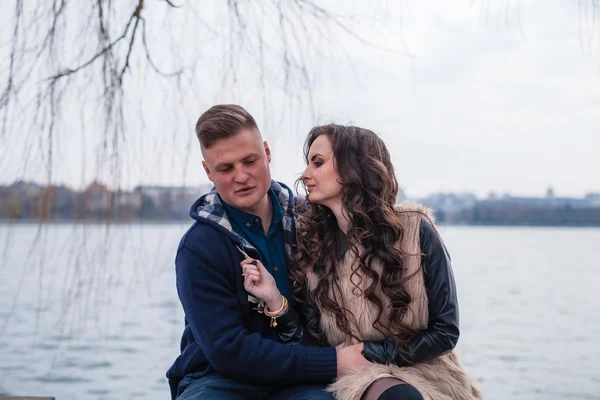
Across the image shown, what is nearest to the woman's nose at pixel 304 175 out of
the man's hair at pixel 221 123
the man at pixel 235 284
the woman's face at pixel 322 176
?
the woman's face at pixel 322 176

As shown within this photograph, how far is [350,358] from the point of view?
89.0 inches

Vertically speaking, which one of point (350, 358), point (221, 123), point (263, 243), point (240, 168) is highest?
point (221, 123)

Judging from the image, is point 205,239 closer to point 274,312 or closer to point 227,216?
point 227,216

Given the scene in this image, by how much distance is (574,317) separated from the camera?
17312 millimetres

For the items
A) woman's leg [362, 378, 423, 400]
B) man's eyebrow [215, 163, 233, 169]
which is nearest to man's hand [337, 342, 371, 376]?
woman's leg [362, 378, 423, 400]

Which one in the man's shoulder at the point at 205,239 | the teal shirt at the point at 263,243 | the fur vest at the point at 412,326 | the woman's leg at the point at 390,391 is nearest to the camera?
the woman's leg at the point at 390,391

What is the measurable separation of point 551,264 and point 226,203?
104 feet

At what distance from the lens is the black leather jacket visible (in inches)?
88.4

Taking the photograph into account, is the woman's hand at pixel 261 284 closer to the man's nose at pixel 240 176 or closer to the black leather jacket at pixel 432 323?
the black leather jacket at pixel 432 323

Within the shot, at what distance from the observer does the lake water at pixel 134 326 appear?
8.75ft

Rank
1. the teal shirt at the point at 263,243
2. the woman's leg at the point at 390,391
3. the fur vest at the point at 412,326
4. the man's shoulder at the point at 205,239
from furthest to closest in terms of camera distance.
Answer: the teal shirt at the point at 263,243
the man's shoulder at the point at 205,239
the fur vest at the point at 412,326
the woman's leg at the point at 390,391

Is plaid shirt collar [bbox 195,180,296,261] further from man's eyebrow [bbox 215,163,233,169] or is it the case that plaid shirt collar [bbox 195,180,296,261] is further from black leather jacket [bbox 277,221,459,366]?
black leather jacket [bbox 277,221,459,366]

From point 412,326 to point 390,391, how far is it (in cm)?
28

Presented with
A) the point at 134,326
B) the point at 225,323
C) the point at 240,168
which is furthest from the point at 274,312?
the point at 134,326
